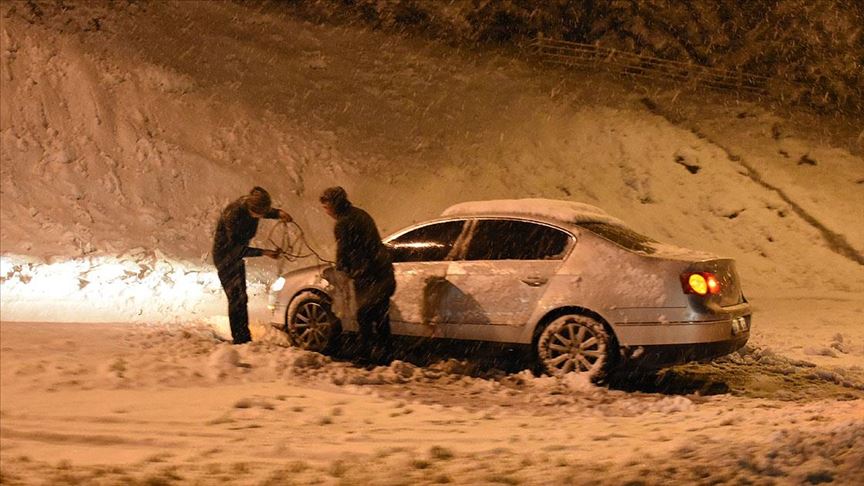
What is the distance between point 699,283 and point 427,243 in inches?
100

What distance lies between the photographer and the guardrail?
787 inches

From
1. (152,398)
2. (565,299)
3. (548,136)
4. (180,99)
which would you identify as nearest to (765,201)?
(548,136)

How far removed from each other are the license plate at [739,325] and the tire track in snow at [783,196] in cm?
746

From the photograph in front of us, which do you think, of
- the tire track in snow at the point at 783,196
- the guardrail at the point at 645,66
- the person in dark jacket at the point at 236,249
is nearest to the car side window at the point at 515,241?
the person in dark jacket at the point at 236,249

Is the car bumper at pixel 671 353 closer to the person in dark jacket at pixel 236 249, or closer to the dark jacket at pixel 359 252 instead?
the dark jacket at pixel 359 252

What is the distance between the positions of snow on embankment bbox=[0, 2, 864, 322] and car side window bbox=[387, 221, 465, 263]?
3143mm

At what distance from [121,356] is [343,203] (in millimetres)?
2348

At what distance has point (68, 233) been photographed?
12.0m

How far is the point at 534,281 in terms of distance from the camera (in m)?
7.43

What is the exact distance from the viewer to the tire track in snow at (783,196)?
45.7 feet

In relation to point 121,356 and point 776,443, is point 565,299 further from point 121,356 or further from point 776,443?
point 121,356

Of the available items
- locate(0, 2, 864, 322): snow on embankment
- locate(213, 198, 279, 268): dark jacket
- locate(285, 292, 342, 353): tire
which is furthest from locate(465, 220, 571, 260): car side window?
locate(0, 2, 864, 322): snow on embankment

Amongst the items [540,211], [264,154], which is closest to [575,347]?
[540,211]

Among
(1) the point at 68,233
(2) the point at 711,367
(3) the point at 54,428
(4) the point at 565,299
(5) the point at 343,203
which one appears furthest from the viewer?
(1) the point at 68,233
